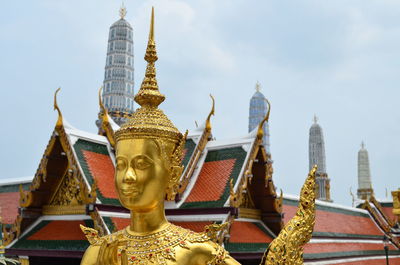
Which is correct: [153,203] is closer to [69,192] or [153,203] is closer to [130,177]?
[130,177]

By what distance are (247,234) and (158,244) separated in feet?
29.5

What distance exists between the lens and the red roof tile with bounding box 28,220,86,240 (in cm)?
1084

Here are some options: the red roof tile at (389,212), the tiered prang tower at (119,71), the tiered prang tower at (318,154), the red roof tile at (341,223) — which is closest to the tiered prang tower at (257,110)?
the tiered prang tower at (318,154)

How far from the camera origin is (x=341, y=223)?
20688 millimetres

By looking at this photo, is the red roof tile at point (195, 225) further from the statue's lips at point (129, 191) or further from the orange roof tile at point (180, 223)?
the statue's lips at point (129, 191)

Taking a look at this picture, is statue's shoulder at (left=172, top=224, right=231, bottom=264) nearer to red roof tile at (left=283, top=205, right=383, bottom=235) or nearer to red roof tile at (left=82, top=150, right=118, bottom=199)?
red roof tile at (left=82, top=150, right=118, bottom=199)

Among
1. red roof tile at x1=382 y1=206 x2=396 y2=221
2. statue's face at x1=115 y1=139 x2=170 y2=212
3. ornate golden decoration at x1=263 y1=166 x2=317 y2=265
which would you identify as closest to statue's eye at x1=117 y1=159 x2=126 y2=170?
statue's face at x1=115 y1=139 x2=170 y2=212

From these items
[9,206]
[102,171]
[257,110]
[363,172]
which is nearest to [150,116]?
[102,171]

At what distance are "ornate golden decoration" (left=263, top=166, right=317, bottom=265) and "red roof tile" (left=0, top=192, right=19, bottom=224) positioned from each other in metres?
13.2

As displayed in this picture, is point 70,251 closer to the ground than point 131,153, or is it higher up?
closer to the ground

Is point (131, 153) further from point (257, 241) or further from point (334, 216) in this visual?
point (334, 216)

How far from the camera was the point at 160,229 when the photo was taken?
3516 millimetres

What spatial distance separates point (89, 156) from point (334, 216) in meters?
13.1

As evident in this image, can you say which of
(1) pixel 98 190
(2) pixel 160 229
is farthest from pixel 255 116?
(2) pixel 160 229
